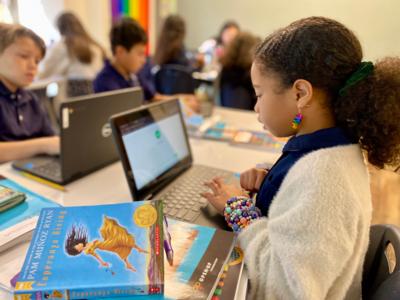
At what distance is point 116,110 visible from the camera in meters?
1.26

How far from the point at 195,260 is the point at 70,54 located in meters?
3.05

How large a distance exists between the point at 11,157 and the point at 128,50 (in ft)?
2.93

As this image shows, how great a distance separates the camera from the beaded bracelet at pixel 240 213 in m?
0.81

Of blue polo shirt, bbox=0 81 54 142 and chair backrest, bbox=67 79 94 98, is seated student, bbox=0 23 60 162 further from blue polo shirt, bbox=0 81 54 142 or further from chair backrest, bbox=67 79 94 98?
chair backrest, bbox=67 79 94 98

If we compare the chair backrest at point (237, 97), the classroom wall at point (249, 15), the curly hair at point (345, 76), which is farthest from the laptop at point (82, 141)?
the classroom wall at point (249, 15)

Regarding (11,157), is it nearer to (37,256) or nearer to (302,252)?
(37,256)

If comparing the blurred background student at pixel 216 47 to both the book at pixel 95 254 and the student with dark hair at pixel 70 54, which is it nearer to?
the student with dark hair at pixel 70 54

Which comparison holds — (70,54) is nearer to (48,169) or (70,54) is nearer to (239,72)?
(239,72)

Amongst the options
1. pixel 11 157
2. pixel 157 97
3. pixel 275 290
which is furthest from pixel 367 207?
pixel 157 97

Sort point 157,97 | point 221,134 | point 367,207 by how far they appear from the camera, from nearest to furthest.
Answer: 1. point 367,207
2. point 221,134
3. point 157,97

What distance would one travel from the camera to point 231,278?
0.66m

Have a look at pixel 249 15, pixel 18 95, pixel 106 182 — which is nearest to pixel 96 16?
pixel 249 15

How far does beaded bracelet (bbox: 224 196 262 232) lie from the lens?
2.65 ft

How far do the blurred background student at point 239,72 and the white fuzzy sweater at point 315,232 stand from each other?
1.87 metres
